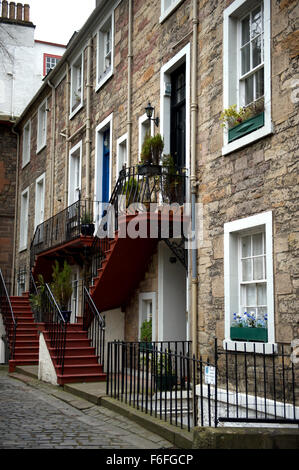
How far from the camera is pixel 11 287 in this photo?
2242 cm

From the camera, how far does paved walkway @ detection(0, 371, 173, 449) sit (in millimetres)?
6316

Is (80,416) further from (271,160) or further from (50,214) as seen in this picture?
(50,214)

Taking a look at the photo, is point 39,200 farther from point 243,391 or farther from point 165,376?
point 243,391

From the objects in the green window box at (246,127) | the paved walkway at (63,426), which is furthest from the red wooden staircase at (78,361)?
the green window box at (246,127)

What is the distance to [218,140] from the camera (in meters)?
9.31

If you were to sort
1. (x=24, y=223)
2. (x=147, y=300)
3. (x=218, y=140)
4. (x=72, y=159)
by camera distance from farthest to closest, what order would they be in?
(x=24, y=223) → (x=72, y=159) → (x=147, y=300) → (x=218, y=140)

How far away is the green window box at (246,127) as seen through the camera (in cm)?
828

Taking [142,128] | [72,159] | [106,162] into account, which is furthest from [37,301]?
[142,128]

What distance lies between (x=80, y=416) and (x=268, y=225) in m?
3.68

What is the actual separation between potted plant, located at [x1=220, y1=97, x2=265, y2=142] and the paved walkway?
440 centimetres

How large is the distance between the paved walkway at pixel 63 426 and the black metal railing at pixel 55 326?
1220 millimetres

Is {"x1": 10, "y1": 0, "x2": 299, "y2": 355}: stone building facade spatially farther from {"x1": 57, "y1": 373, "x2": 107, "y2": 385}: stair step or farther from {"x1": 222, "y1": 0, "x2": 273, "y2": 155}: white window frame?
{"x1": 57, "y1": 373, "x2": 107, "y2": 385}: stair step

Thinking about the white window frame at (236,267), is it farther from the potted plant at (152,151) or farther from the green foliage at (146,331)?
the green foliage at (146,331)

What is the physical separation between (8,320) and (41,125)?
27.0 feet
